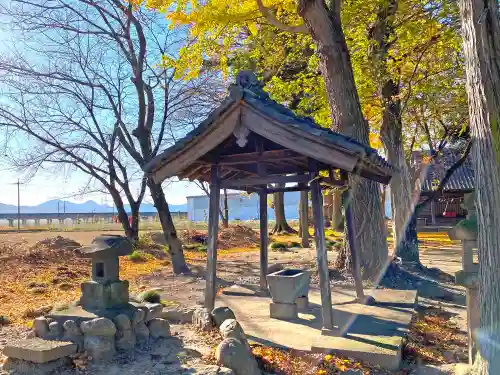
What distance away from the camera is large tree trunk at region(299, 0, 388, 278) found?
31.5 ft

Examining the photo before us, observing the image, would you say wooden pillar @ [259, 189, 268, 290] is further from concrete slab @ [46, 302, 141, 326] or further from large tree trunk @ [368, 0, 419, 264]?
large tree trunk @ [368, 0, 419, 264]

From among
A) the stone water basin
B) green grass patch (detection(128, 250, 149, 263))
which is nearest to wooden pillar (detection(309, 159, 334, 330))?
the stone water basin

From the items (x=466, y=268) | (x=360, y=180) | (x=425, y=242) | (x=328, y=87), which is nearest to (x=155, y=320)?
(x=466, y=268)

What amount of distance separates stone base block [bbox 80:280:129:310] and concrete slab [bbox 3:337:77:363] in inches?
24.7

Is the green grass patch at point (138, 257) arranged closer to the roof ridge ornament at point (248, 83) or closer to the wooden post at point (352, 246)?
the wooden post at point (352, 246)

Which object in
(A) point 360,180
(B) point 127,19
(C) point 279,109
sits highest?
(B) point 127,19

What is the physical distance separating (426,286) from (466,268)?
227 inches

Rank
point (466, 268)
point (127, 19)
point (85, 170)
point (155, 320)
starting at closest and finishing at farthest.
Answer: point (466, 268)
point (155, 320)
point (127, 19)
point (85, 170)

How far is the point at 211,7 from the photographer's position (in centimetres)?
1141

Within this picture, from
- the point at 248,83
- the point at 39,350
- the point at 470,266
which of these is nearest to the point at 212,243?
the point at 248,83

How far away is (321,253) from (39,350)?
341cm

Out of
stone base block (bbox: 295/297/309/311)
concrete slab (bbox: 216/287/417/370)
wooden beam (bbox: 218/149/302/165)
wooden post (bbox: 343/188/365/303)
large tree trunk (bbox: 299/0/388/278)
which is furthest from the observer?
large tree trunk (bbox: 299/0/388/278)

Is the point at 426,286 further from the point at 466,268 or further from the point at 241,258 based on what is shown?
the point at 241,258

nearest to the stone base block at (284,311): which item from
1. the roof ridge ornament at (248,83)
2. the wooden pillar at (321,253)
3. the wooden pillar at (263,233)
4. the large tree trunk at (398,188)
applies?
the wooden pillar at (321,253)
